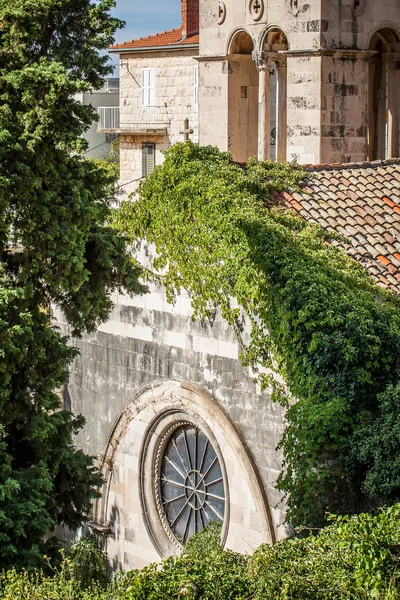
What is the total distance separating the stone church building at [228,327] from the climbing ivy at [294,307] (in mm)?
471

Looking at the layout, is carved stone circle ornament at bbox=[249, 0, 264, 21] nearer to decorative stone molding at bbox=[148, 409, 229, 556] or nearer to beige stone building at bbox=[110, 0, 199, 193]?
decorative stone molding at bbox=[148, 409, 229, 556]

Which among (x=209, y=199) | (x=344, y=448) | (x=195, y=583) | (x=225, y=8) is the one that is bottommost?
(x=195, y=583)

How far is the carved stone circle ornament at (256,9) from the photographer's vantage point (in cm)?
1638

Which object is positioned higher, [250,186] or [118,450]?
[250,186]

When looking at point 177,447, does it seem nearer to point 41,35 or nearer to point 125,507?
point 125,507

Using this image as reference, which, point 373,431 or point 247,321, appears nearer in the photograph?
point 373,431

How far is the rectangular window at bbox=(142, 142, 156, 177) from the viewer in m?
38.4

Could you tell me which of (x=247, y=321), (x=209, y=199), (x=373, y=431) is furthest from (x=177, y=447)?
(x=373, y=431)

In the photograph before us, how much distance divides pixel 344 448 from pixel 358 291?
6.66 ft

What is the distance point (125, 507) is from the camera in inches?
620

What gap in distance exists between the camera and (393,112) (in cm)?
1720

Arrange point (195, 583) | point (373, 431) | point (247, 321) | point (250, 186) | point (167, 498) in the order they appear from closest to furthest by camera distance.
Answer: point (195, 583) → point (373, 431) → point (247, 321) → point (250, 186) → point (167, 498)

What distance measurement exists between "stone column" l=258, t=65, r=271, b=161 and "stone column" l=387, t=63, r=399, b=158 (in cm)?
205

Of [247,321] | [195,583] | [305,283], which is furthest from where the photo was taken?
[247,321]
